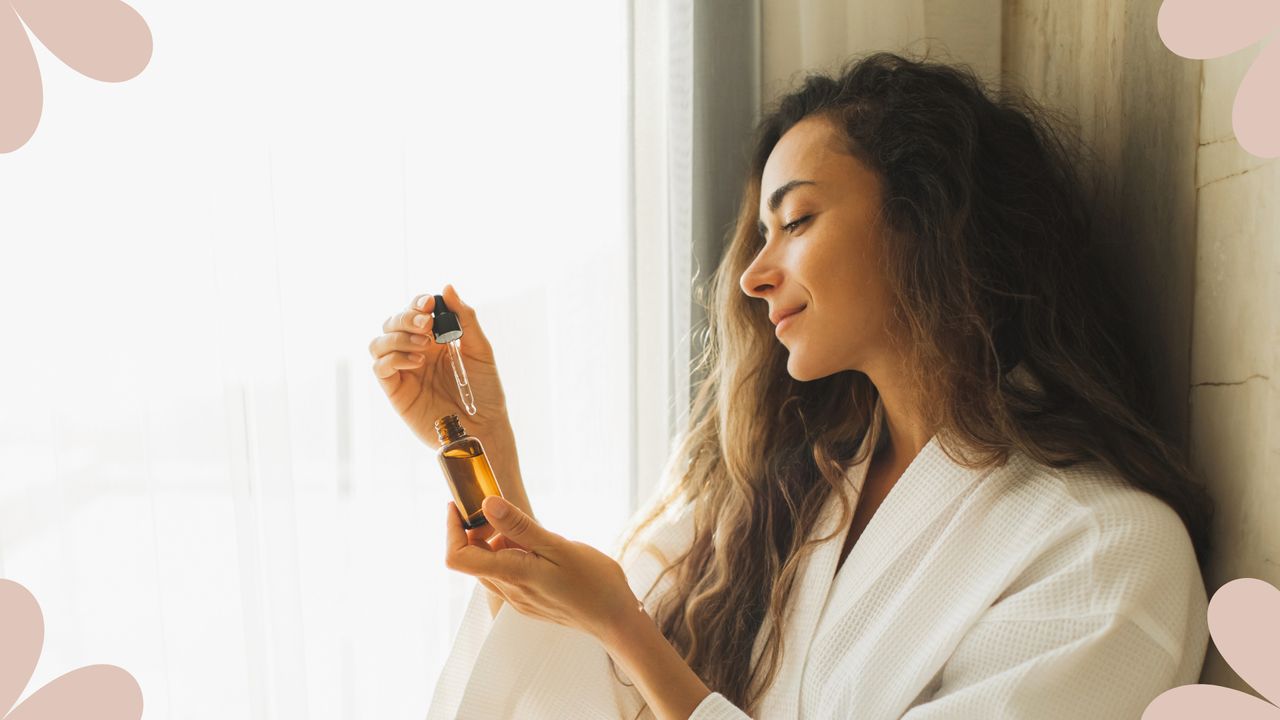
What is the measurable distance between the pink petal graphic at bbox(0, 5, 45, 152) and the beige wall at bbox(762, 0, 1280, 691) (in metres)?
1.10

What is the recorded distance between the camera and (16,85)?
1196 millimetres

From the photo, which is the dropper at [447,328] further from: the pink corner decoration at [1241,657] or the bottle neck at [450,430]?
the pink corner decoration at [1241,657]

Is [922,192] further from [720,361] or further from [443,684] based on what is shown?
[443,684]

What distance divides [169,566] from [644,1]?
44.2 inches

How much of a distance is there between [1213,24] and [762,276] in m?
0.56

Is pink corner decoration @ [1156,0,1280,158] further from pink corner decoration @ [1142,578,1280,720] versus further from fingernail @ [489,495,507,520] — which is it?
fingernail @ [489,495,507,520]

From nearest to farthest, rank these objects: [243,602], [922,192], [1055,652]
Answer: [1055,652] → [922,192] → [243,602]

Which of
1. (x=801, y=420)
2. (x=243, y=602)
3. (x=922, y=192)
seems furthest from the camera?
(x=801, y=420)

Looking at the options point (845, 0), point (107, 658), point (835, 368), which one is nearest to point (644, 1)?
point (845, 0)

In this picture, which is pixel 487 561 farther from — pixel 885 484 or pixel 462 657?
pixel 885 484

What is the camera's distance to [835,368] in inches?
49.0

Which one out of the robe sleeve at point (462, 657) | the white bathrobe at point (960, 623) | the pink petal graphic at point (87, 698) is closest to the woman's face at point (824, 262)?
the white bathrobe at point (960, 623)

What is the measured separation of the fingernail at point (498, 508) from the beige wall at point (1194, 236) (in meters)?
0.77

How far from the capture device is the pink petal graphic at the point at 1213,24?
2.79 feet
